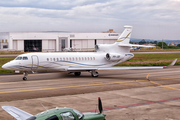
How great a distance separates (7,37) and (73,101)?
9503 centimetres

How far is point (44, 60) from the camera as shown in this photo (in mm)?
30875

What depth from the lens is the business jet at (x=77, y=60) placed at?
29.8 metres

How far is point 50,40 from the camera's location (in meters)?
109

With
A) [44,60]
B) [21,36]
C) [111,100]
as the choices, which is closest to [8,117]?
[111,100]

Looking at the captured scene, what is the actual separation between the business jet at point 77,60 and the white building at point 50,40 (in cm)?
7244

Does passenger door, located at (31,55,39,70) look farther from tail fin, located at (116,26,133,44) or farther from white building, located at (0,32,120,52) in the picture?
white building, located at (0,32,120,52)

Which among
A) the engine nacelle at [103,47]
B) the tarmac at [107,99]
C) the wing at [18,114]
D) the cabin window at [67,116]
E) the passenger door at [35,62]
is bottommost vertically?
the tarmac at [107,99]

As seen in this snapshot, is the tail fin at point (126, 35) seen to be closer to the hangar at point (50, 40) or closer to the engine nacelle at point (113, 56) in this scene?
the engine nacelle at point (113, 56)

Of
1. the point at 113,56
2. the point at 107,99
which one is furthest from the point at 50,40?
the point at 107,99

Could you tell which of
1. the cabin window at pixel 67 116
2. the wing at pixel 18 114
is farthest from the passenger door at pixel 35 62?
the cabin window at pixel 67 116

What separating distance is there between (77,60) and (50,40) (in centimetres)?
7780

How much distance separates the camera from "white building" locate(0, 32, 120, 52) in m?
104

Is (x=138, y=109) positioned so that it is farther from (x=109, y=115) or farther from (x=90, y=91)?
(x=90, y=91)

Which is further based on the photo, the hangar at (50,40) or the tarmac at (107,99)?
the hangar at (50,40)
